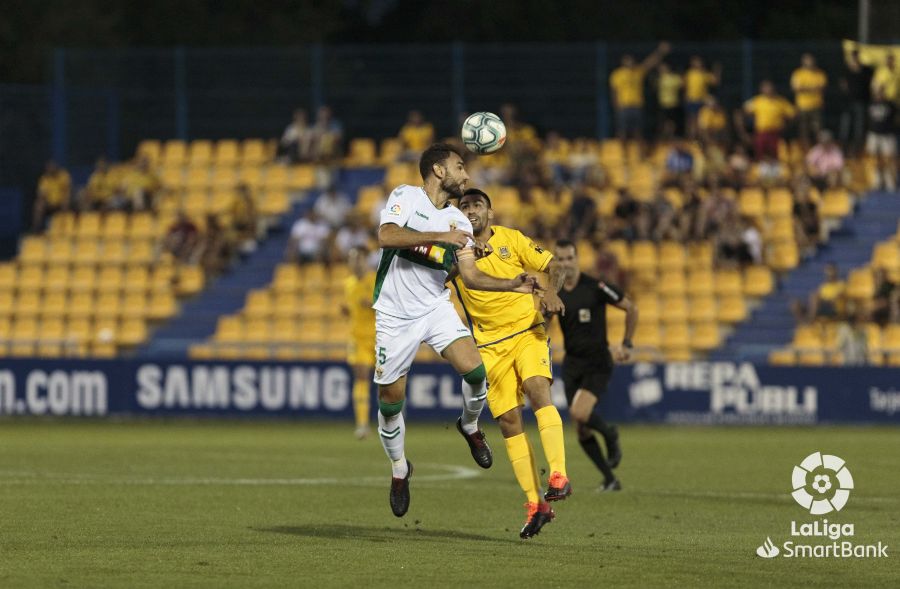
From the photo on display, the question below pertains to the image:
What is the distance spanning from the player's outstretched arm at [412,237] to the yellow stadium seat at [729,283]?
64.5 ft

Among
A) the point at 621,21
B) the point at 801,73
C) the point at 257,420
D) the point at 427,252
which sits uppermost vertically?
the point at 621,21

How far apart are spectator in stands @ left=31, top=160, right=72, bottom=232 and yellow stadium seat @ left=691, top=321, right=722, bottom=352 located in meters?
13.8

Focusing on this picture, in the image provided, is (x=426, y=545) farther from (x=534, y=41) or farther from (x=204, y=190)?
(x=534, y=41)

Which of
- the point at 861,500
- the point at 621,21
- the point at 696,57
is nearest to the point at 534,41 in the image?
the point at 621,21

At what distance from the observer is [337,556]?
11406mm

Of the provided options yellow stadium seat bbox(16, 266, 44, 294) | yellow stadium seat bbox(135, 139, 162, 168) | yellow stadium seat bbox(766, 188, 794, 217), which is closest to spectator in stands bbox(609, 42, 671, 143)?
yellow stadium seat bbox(766, 188, 794, 217)

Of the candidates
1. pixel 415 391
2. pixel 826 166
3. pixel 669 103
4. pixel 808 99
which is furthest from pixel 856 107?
pixel 415 391

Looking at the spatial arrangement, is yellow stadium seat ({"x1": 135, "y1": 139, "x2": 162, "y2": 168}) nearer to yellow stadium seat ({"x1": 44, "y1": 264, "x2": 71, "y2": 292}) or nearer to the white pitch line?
yellow stadium seat ({"x1": 44, "y1": 264, "x2": 71, "y2": 292})

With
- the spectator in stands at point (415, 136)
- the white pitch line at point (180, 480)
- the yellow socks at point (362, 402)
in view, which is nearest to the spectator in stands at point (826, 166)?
the spectator in stands at point (415, 136)

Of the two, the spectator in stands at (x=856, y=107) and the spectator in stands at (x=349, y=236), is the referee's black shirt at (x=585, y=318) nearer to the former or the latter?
the spectator in stands at (x=349, y=236)

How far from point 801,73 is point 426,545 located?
23853mm

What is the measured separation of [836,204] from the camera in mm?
32938

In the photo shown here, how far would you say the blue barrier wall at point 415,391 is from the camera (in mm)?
28094

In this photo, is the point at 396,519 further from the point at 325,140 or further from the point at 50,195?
the point at 50,195
